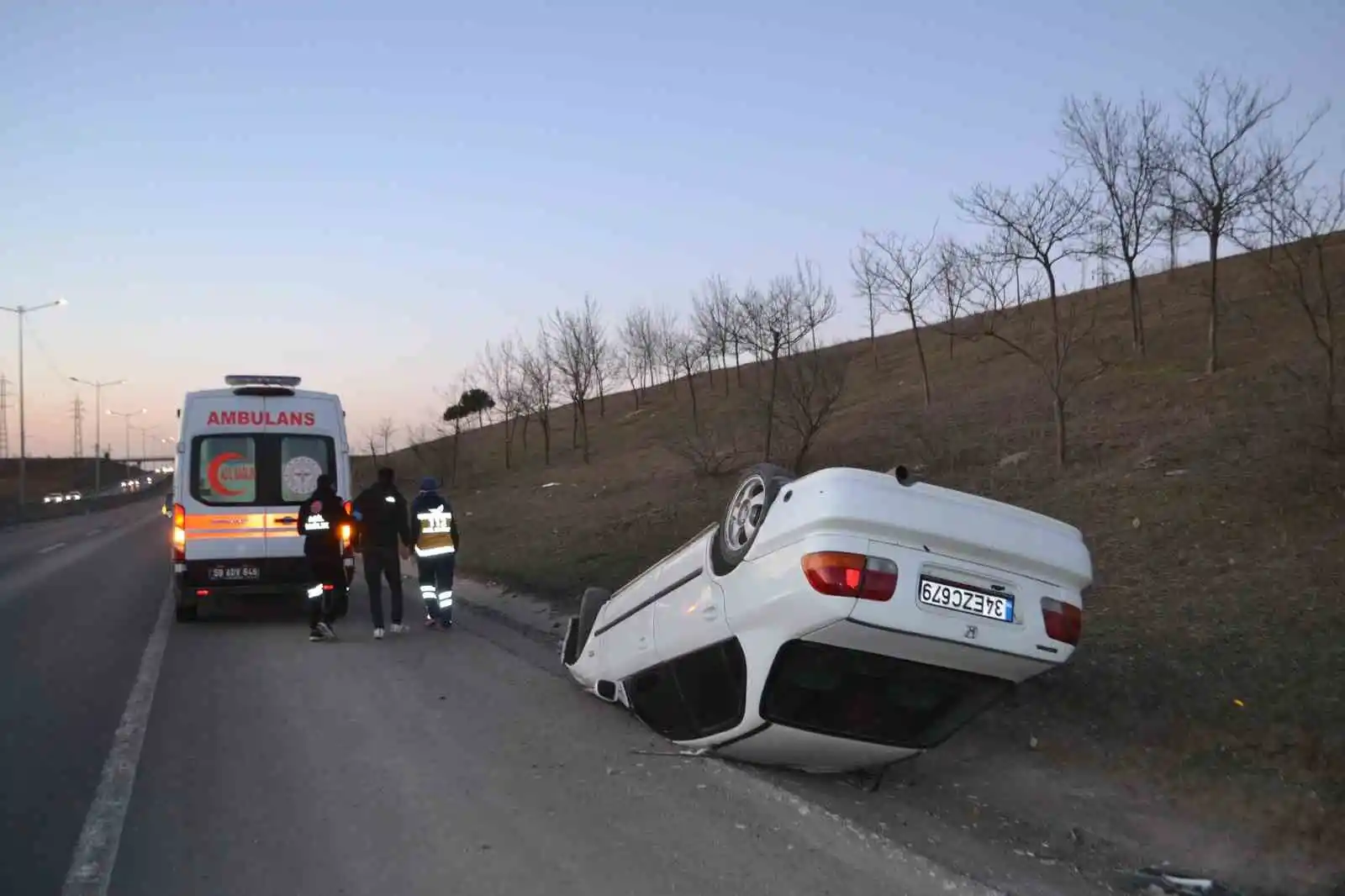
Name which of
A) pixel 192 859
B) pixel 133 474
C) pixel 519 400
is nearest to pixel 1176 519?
pixel 192 859

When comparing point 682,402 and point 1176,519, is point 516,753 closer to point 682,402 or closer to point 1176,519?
point 1176,519

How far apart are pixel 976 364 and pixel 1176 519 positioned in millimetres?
28598

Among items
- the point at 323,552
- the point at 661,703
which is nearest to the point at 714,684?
the point at 661,703

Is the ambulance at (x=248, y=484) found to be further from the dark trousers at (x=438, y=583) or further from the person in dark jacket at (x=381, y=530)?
the dark trousers at (x=438, y=583)

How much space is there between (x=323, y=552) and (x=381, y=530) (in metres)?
0.75

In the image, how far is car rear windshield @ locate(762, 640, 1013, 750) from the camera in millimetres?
5461

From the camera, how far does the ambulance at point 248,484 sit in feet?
40.6

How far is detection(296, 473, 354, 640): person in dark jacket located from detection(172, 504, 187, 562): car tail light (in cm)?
162

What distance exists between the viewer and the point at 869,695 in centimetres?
562

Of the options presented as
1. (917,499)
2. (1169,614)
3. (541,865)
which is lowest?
(541,865)

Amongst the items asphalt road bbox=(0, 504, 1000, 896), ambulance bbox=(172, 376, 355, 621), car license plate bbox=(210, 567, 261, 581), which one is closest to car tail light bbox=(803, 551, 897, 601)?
asphalt road bbox=(0, 504, 1000, 896)

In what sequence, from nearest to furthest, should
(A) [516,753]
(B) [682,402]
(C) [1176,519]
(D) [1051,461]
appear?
(A) [516,753]
(C) [1176,519]
(D) [1051,461]
(B) [682,402]

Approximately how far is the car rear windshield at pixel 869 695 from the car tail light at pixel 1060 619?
414mm

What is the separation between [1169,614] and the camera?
9016 mm
